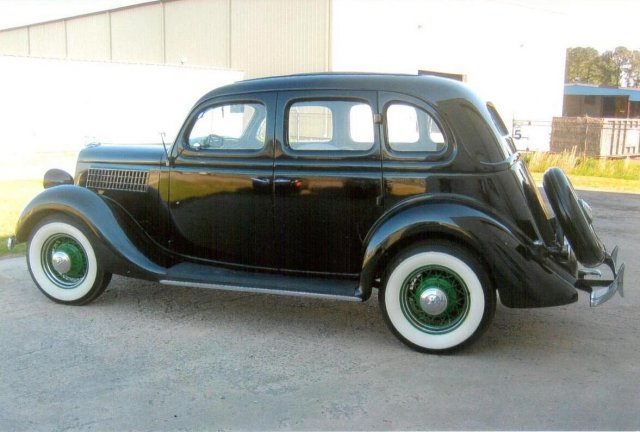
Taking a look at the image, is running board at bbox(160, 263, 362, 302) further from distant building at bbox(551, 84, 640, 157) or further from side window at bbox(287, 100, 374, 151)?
distant building at bbox(551, 84, 640, 157)

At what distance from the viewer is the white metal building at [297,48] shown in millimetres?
Result: 19438

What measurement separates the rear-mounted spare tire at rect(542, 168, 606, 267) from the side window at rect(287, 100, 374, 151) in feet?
4.44

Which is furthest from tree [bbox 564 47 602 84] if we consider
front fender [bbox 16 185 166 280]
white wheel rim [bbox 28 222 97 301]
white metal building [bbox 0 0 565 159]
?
white wheel rim [bbox 28 222 97 301]

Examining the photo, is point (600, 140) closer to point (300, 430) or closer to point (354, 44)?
point (354, 44)

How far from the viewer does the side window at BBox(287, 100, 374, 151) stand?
184 inches

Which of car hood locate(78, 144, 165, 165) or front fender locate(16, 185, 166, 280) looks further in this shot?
car hood locate(78, 144, 165, 165)

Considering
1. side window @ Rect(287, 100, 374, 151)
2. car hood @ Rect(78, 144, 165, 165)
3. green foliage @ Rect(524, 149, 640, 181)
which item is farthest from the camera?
green foliage @ Rect(524, 149, 640, 181)

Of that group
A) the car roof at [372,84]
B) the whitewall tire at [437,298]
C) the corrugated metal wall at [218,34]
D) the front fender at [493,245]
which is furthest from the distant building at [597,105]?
the whitewall tire at [437,298]

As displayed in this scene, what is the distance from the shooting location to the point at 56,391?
374 centimetres

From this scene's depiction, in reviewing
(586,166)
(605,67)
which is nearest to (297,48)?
(586,166)

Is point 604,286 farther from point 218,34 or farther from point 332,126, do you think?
point 218,34

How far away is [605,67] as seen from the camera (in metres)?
80.0

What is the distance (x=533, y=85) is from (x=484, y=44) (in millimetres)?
4658

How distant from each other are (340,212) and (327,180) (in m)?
0.25
